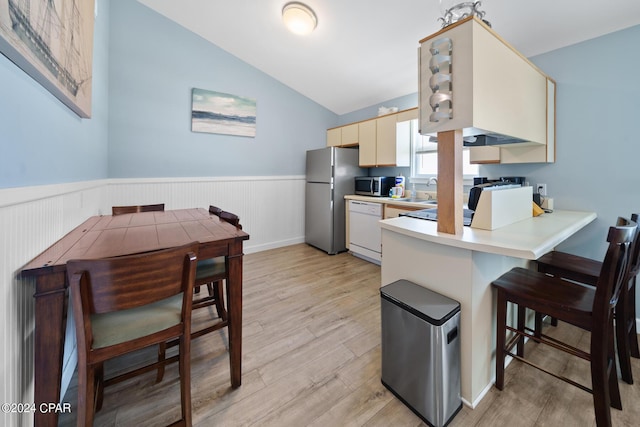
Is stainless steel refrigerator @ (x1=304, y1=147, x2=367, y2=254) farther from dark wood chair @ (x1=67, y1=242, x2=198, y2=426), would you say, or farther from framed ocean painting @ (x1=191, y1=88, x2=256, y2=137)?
dark wood chair @ (x1=67, y1=242, x2=198, y2=426)

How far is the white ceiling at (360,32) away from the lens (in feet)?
6.54

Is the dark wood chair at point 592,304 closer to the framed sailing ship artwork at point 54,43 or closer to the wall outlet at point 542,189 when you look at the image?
the wall outlet at point 542,189

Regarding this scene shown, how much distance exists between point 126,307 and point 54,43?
1328mm

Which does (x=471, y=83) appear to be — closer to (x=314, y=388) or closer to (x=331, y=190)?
(x=314, y=388)

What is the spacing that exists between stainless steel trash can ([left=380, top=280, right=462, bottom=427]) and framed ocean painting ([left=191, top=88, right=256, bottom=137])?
323 cm

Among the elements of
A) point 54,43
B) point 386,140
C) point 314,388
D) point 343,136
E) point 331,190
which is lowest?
point 314,388

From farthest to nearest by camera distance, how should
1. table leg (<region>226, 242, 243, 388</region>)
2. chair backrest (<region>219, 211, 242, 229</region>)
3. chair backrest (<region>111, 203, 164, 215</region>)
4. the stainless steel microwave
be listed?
the stainless steel microwave, chair backrest (<region>111, 203, 164, 215</region>), chair backrest (<region>219, 211, 242, 229</region>), table leg (<region>226, 242, 243, 388</region>)

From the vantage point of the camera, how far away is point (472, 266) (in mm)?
1293

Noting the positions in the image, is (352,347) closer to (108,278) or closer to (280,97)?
(108,278)

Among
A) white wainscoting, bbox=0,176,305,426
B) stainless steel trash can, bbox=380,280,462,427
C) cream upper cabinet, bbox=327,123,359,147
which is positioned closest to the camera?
white wainscoting, bbox=0,176,305,426

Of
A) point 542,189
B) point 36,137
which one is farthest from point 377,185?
point 36,137

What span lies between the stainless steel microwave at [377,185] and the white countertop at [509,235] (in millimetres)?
1915

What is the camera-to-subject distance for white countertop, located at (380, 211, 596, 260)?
1.15 metres

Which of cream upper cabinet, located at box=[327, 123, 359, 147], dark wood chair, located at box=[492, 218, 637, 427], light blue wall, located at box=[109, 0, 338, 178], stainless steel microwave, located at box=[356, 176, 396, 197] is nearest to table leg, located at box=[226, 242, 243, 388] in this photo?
dark wood chair, located at box=[492, 218, 637, 427]
